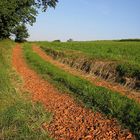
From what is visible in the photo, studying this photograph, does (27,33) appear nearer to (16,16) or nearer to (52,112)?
(16,16)

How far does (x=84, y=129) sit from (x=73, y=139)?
77 cm

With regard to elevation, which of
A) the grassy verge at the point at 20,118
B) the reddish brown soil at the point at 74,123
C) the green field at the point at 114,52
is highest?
the grassy verge at the point at 20,118

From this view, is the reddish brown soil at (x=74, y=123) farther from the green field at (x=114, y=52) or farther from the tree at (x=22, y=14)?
the tree at (x=22, y=14)

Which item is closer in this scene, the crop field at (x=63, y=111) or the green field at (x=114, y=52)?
the crop field at (x=63, y=111)

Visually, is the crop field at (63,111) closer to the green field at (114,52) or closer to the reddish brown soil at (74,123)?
the reddish brown soil at (74,123)

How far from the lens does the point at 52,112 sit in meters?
9.92

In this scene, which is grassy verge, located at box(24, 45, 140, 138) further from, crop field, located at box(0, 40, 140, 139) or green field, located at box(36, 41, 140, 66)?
green field, located at box(36, 41, 140, 66)

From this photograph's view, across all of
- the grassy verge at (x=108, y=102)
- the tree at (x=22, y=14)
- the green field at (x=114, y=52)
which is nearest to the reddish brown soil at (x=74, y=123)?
the grassy verge at (x=108, y=102)

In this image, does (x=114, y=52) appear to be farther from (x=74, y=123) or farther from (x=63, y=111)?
(x=74, y=123)

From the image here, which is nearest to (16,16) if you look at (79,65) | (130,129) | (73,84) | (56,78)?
(79,65)

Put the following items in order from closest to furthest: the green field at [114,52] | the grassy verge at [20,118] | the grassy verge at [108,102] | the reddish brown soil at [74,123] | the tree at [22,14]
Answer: the grassy verge at [20,118], the reddish brown soil at [74,123], the grassy verge at [108,102], the green field at [114,52], the tree at [22,14]

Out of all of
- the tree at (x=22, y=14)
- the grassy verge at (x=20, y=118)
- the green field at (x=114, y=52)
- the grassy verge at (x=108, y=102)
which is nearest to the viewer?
the grassy verge at (x=20, y=118)

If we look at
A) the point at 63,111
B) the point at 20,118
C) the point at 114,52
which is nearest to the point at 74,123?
the point at 63,111

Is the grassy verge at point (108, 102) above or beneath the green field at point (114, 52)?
above
